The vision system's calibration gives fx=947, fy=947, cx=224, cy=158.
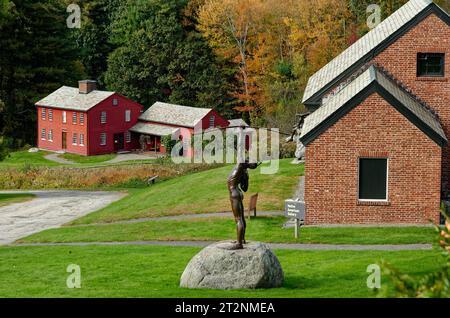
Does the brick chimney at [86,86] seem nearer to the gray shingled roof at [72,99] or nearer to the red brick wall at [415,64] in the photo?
the gray shingled roof at [72,99]

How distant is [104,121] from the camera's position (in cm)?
8906

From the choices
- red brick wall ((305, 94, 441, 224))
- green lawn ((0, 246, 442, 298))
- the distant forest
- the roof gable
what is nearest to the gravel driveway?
green lawn ((0, 246, 442, 298))

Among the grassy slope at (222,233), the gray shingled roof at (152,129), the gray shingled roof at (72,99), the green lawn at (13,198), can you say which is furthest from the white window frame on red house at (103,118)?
the grassy slope at (222,233)

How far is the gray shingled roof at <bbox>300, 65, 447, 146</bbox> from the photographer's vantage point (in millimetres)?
35625

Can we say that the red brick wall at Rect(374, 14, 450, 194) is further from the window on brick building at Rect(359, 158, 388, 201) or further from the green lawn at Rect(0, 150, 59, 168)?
the green lawn at Rect(0, 150, 59, 168)

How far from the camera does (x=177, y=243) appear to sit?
113 feet

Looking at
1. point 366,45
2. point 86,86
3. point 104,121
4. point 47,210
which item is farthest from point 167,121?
point 366,45

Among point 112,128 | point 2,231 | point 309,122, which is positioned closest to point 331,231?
point 309,122

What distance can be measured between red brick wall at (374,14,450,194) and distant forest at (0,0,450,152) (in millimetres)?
46574

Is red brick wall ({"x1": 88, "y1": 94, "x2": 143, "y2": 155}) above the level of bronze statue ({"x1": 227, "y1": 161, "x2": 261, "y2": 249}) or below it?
above

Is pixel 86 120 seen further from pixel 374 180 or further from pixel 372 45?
pixel 374 180

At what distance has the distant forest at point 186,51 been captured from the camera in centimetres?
8838

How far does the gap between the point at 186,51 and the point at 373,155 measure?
61.2 m
